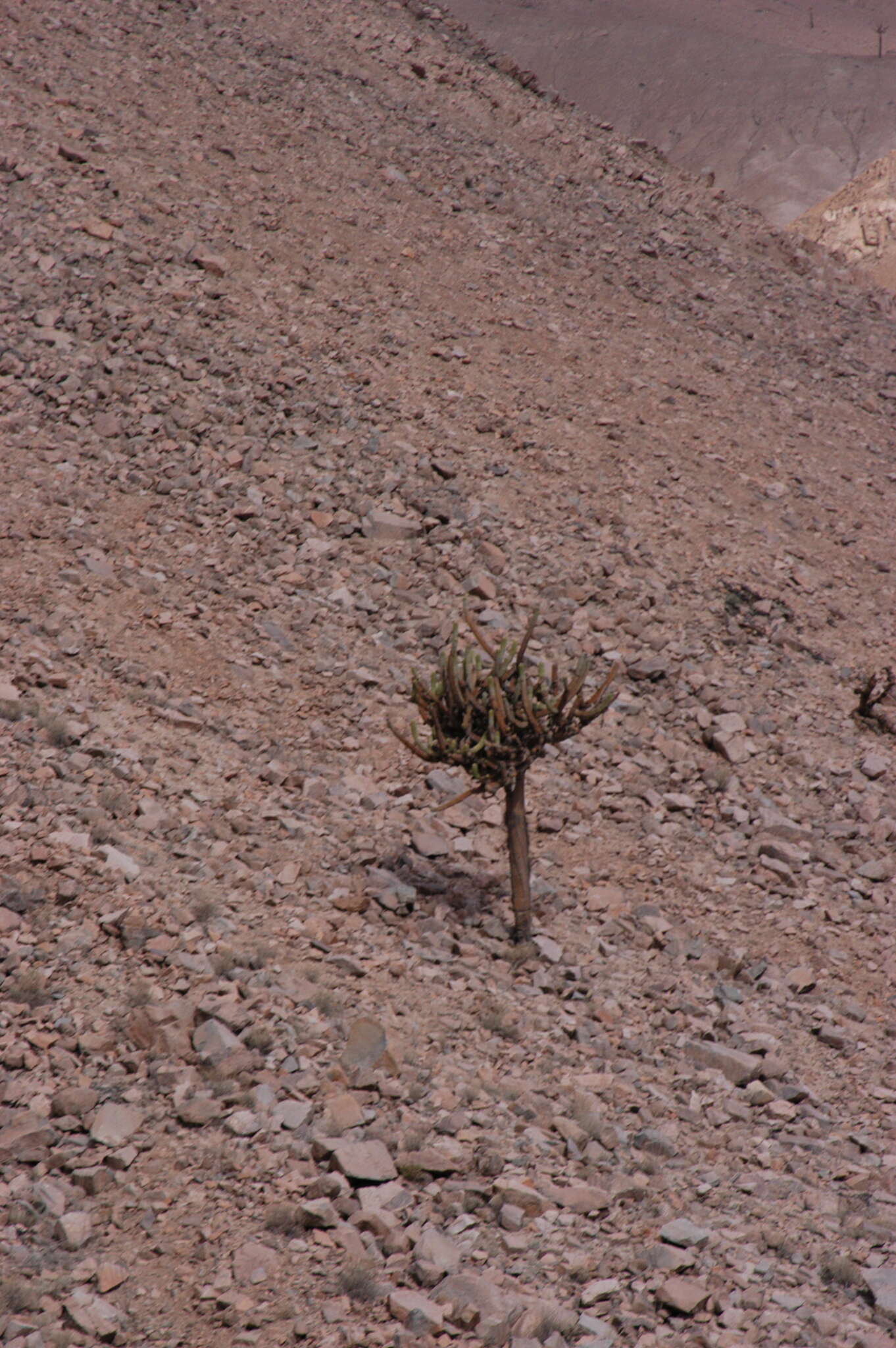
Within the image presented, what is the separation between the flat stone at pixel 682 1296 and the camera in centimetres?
446

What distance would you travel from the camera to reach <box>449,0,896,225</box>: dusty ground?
2175 inches

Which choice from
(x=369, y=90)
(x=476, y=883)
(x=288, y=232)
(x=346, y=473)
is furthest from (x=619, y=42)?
(x=476, y=883)

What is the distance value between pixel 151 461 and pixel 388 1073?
21.8 feet

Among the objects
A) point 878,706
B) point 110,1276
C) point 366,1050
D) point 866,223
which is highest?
point 866,223

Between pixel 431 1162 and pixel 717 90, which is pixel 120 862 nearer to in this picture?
pixel 431 1162

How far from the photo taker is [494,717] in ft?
21.4

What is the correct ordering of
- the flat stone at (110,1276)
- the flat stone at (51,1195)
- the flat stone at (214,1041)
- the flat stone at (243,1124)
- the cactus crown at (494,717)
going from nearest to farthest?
the flat stone at (110,1276)
the flat stone at (51,1195)
the flat stone at (243,1124)
the flat stone at (214,1041)
the cactus crown at (494,717)

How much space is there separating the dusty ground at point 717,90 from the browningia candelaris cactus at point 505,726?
169 feet

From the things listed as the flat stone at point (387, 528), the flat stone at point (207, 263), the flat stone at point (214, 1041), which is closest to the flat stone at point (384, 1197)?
the flat stone at point (214, 1041)

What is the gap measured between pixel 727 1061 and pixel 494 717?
2.43m

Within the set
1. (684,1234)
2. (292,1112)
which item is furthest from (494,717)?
(684,1234)

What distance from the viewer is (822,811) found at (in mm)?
8852

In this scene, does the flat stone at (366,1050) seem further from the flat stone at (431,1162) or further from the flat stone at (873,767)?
the flat stone at (873,767)

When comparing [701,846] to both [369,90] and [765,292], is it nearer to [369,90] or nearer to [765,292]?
[765,292]
